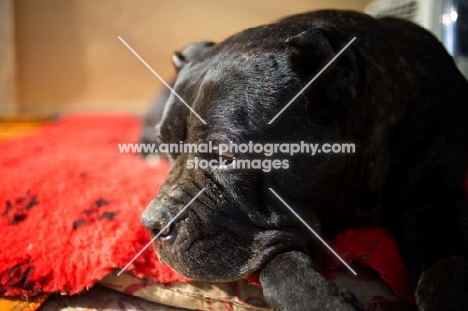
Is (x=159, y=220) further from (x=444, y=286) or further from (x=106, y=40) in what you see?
(x=106, y=40)

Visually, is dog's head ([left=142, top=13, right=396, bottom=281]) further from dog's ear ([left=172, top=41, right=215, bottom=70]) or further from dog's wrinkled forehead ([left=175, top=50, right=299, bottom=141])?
dog's ear ([left=172, top=41, right=215, bottom=70])

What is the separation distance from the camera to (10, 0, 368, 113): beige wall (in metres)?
4.14

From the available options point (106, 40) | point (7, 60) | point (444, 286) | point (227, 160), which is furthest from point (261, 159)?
point (7, 60)

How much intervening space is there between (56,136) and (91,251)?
1.89 m

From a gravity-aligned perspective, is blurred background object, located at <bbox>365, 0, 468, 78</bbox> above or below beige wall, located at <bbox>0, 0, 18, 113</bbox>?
above

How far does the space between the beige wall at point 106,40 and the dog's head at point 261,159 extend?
2.92 meters

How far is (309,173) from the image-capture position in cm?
123

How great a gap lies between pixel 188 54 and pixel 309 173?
29.2 inches

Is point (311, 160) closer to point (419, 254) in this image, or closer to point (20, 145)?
point (419, 254)

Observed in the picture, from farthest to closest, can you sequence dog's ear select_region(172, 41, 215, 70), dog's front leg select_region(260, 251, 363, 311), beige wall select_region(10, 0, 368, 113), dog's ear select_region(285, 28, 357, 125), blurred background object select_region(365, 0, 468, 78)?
beige wall select_region(10, 0, 368, 113), blurred background object select_region(365, 0, 468, 78), dog's ear select_region(172, 41, 215, 70), dog's ear select_region(285, 28, 357, 125), dog's front leg select_region(260, 251, 363, 311)

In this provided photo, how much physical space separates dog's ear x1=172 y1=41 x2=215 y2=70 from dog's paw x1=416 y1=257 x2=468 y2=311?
102 cm

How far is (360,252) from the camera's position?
1305 mm

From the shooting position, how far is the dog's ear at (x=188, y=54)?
1.68 m

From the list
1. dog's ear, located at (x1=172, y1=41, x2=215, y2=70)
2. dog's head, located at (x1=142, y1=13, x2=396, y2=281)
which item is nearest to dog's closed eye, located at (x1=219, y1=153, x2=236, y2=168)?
dog's head, located at (x1=142, y1=13, x2=396, y2=281)
